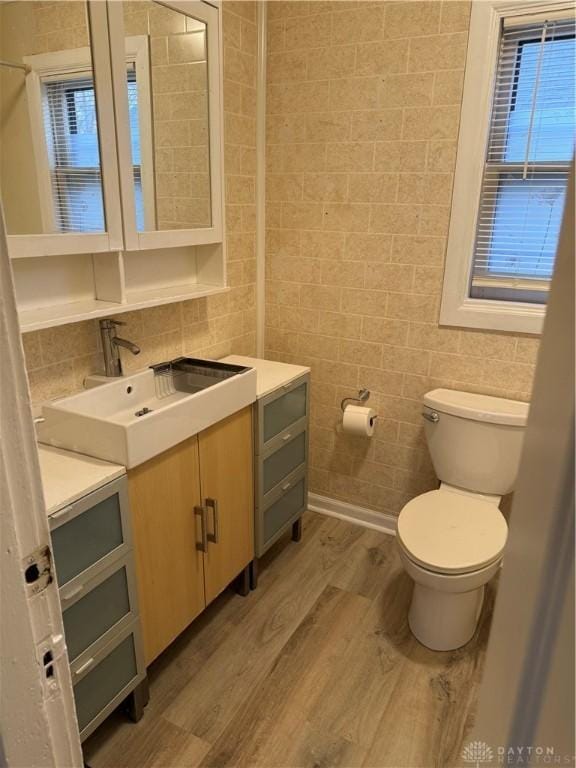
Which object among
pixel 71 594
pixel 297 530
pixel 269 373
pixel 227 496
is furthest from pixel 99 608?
pixel 297 530

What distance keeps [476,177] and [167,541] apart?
5.73 feet

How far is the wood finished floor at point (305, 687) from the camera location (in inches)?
61.5

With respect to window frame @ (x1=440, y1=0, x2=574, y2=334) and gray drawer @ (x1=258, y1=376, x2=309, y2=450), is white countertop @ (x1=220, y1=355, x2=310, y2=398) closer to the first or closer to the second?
gray drawer @ (x1=258, y1=376, x2=309, y2=450)

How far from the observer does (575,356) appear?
420 millimetres

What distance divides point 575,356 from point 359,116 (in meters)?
2.09

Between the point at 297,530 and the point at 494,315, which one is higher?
the point at 494,315

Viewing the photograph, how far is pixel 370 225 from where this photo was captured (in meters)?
2.29

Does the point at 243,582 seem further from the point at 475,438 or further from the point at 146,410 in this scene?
the point at 475,438

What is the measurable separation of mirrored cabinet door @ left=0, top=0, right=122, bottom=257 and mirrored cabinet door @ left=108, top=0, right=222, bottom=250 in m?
0.06

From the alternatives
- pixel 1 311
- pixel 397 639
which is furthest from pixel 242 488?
pixel 1 311

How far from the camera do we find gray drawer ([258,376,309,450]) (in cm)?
206

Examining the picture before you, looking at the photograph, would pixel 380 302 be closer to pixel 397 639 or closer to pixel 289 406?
pixel 289 406

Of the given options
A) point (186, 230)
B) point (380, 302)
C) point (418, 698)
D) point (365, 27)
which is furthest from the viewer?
point (380, 302)

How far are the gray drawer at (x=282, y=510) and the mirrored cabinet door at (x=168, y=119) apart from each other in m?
1.08
